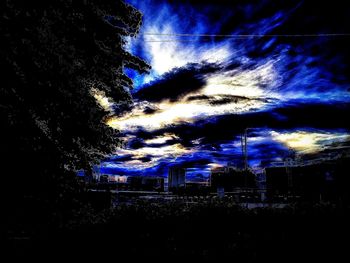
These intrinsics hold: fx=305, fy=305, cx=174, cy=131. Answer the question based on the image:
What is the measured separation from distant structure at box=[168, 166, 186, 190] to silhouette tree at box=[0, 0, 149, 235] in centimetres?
2922

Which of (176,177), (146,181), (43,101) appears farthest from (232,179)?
(43,101)

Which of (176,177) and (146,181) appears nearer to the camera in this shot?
(176,177)

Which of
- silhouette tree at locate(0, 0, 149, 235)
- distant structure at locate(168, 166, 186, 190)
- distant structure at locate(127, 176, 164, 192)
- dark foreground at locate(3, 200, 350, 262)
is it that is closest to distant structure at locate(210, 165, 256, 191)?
distant structure at locate(168, 166, 186, 190)

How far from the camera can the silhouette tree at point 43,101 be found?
4254 mm

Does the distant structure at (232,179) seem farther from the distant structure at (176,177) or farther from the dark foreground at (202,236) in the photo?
the dark foreground at (202,236)

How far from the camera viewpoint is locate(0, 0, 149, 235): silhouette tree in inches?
167

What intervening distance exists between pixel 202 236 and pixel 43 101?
3.25 m

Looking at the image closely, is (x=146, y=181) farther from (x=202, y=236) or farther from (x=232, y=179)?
(x=202, y=236)

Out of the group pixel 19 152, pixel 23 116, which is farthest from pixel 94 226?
pixel 23 116

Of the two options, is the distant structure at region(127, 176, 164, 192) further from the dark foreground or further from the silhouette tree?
the silhouette tree

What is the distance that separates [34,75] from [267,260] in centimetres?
410

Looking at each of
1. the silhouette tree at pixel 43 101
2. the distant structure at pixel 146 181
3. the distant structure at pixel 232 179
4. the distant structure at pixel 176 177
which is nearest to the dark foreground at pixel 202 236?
the silhouette tree at pixel 43 101

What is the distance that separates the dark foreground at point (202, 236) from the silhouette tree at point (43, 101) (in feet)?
2.36

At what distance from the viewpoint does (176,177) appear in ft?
115
